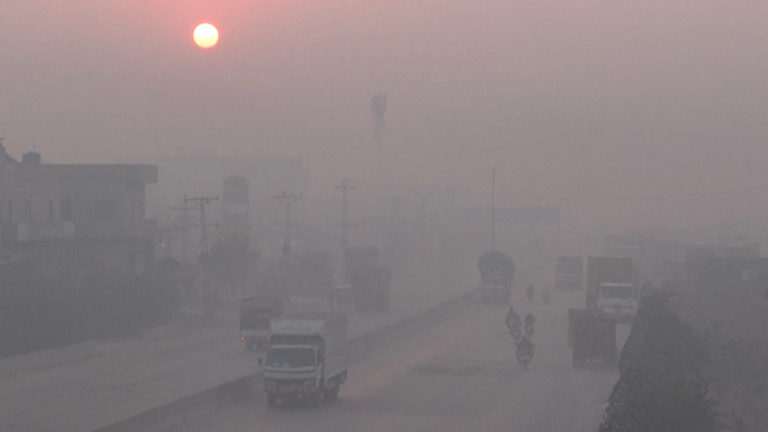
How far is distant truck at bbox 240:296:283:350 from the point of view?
155 ft

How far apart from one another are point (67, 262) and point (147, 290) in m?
7.93

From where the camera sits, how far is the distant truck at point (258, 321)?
47.2m

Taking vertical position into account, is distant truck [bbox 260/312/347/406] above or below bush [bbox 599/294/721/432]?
below

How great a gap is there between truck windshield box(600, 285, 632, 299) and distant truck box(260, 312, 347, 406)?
30.9 m

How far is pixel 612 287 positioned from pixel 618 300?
866 mm

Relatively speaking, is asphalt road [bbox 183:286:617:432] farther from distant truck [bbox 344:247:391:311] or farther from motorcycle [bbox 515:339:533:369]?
distant truck [bbox 344:247:391:311]

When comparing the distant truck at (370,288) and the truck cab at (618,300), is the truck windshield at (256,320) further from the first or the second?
the distant truck at (370,288)

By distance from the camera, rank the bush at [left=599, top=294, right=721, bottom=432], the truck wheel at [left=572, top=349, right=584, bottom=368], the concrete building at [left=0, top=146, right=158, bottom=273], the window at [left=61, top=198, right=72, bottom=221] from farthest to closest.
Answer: the window at [left=61, top=198, right=72, bottom=221] < the concrete building at [left=0, top=146, right=158, bottom=273] < the truck wheel at [left=572, top=349, right=584, bottom=368] < the bush at [left=599, top=294, right=721, bottom=432]

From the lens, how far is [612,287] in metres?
58.3

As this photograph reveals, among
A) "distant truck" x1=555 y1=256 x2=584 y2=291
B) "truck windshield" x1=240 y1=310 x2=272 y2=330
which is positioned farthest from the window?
"distant truck" x1=555 y1=256 x2=584 y2=291

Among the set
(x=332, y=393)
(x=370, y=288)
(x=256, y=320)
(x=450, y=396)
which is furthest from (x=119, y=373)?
(x=370, y=288)

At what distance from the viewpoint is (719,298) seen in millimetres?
62625

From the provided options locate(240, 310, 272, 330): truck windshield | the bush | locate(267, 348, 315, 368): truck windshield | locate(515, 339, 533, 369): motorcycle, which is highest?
the bush

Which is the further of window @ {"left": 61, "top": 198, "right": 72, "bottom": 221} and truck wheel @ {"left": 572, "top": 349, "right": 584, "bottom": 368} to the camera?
window @ {"left": 61, "top": 198, "right": 72, "bottom": 221}
